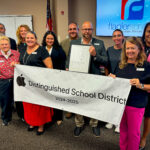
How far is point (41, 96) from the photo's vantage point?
7.29ft

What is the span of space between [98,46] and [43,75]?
88cm

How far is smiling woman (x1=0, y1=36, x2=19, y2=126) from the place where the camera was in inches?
94.1

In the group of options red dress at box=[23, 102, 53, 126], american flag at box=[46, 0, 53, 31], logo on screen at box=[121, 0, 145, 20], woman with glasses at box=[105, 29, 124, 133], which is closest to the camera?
woman with glasses at box=[105, 29, 124, 133]

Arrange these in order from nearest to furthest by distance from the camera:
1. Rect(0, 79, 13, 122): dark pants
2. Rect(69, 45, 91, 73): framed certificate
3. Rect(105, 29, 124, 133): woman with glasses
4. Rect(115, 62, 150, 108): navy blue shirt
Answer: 1. Rect(115, 62, 150, 108): navy blue shirt
2. Rect(69, 45, 91, 73): framed certificate
3. Rect(105, 29, 124, 133): woman with glasses
4. Rect(0, 79, 13, 122): dark pants

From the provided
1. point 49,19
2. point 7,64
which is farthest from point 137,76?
point 49,19

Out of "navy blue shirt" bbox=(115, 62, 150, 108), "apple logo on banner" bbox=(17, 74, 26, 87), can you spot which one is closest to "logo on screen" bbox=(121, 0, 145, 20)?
"navy blue shirt" bbox=(115, 62, 150, 108)

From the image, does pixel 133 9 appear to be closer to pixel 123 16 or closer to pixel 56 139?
pixel 123 16

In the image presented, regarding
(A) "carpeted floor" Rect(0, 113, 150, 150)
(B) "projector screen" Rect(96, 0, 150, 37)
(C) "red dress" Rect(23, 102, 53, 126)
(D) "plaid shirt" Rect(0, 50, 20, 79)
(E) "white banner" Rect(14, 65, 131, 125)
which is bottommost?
(A) "carpeted floor" Rect(0, 113, 150, 150)

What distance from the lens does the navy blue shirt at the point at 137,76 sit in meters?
1.54

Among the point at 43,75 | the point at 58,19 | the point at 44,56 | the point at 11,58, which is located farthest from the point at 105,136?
the point at 58,19

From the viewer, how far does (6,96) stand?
262cm

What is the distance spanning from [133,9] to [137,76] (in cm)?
301

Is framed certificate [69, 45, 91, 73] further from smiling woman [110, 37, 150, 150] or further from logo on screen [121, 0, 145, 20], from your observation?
logo on screen [121, 0, 145, 20]

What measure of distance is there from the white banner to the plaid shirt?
9.7 inches
